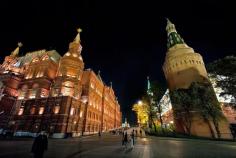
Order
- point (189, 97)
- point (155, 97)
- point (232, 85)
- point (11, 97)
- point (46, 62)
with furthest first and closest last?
point (46, 62) < point (11, 97) < point (155, 97) < point (189, 97) < point (232, 85)

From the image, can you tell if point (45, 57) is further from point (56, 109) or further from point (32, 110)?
point (56, 109)

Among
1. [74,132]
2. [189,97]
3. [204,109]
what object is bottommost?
[74,132]

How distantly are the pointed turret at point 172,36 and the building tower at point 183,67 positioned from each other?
269 cm

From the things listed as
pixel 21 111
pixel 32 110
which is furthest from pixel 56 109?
pixel 21 111

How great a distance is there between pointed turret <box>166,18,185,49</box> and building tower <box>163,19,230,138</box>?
245cm

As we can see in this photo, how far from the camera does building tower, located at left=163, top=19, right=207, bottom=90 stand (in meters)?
33.2

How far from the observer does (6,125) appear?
38.8 metres

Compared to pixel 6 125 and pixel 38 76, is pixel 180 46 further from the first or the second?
pixel 6 125

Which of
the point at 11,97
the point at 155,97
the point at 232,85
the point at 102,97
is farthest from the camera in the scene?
the point at 102,97

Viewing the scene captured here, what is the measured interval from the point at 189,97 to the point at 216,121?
6.11 m

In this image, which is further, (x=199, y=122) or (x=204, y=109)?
(x=199, y=122)

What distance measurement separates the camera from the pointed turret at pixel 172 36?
1693 inches

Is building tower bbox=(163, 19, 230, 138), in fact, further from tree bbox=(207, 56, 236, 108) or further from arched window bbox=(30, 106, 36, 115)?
arched window bbox=(30, 106, 36, 115)

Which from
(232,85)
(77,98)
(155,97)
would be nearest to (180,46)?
(155,97)
